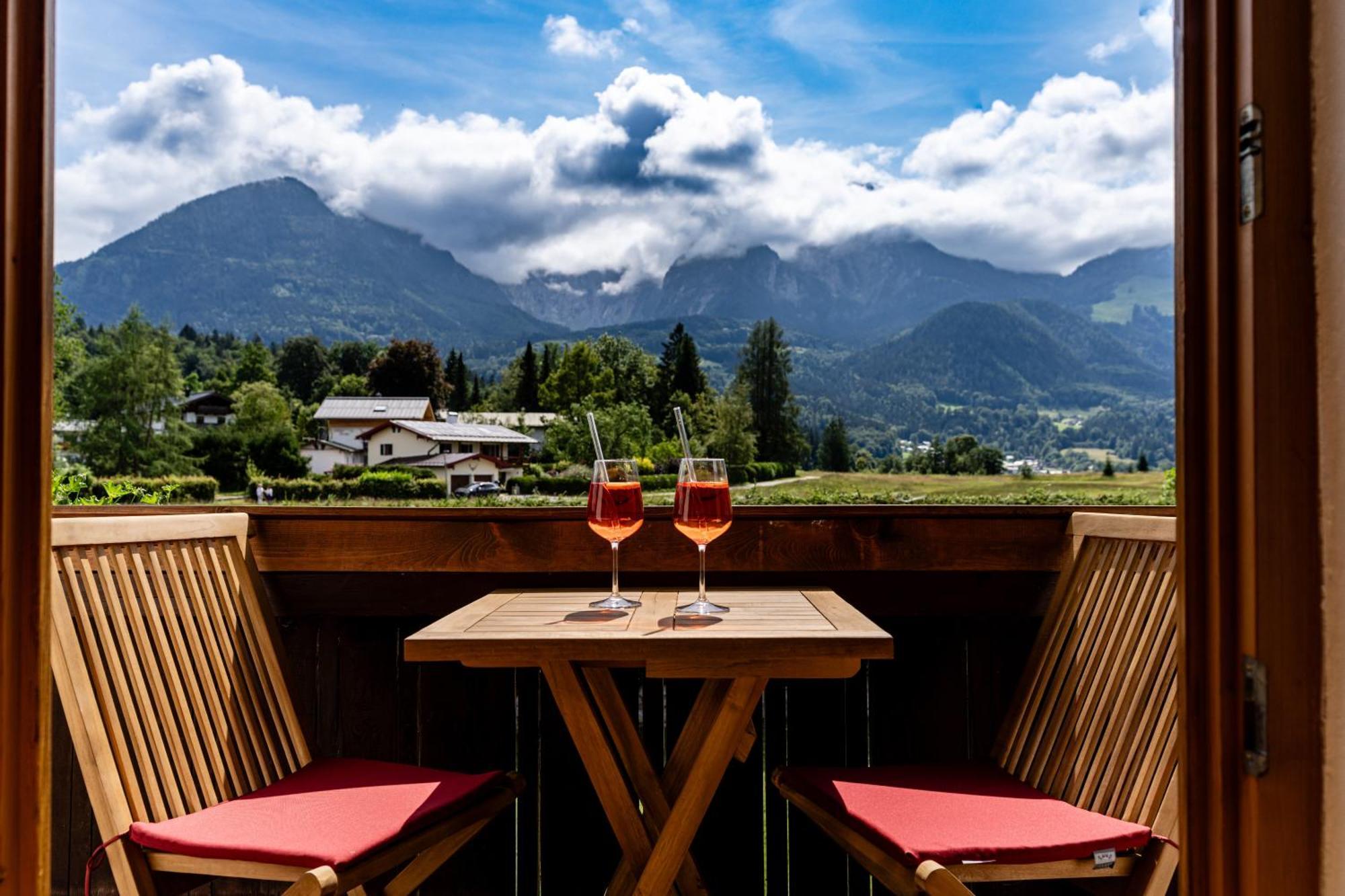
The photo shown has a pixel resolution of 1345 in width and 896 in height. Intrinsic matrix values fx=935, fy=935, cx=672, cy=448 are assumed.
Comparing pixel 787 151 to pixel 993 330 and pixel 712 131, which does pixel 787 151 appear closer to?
pixel 712 131

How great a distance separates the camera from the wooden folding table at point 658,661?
55.0 inches

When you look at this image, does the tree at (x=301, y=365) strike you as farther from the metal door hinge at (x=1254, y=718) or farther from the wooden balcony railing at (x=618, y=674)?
the metal door hinge at (x=1254, y=718)

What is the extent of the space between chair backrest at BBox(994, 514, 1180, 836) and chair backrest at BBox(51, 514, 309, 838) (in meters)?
1.43

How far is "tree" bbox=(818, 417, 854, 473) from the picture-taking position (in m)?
2.56

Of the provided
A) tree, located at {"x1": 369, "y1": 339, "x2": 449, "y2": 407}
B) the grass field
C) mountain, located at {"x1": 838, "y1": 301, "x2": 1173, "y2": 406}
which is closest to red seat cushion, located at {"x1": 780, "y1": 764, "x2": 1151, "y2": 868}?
the grass field

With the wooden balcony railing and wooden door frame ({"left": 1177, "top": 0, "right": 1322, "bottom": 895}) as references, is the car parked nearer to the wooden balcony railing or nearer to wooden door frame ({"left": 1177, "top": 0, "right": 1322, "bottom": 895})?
the wooden balcony railing

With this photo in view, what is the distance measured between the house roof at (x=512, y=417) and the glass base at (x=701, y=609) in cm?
99

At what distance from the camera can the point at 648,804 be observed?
1703 mm

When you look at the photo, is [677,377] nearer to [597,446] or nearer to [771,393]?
[771,393]

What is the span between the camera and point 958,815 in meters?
1.55

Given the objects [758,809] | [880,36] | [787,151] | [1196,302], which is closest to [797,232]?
[787,151]

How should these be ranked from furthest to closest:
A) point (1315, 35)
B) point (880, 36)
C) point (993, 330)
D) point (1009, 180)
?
point (1009, 180), point (993, 330), point (880, 36), point (1315, 35)

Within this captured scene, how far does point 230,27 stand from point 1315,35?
3076 millimetres

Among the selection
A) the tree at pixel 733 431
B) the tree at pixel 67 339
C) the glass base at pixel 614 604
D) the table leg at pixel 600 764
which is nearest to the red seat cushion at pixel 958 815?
the table leg at pixel 600 764
